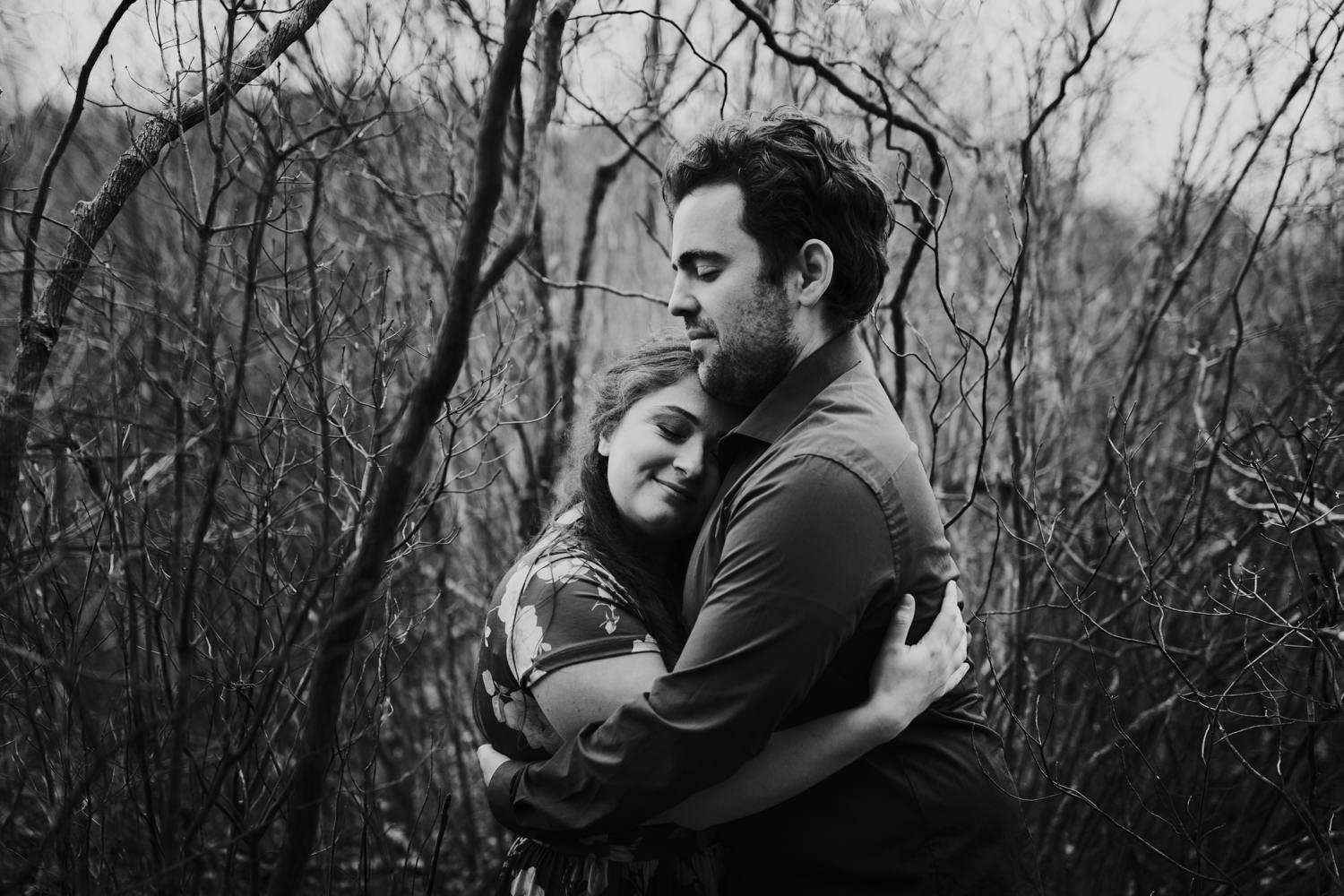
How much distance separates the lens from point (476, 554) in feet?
19.4

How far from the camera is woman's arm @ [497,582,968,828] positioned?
1.91 meters

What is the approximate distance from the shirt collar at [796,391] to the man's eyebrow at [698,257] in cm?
29

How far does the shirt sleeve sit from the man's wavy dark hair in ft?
1.99

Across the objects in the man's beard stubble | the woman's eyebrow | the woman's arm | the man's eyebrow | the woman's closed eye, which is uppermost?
the man's eyebrow

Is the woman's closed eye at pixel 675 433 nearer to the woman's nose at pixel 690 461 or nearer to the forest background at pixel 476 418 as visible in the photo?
the woman's nose at pixel 690 461

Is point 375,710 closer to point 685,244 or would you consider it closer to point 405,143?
point 685,244

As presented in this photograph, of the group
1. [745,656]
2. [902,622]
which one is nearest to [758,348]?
[902,622]

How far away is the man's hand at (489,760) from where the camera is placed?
210 centimetres

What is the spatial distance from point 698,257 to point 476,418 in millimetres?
2838

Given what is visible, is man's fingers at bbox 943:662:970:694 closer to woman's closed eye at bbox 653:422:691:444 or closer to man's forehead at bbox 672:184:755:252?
woman's closed eye at bbox 653:422:691:444

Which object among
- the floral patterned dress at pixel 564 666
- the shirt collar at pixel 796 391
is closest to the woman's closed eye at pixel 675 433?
the shirt collar at pixel 796 391

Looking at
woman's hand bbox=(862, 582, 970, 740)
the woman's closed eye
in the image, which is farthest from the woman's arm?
the woman's closed eye

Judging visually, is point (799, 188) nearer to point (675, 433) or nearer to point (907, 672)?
point (675, 433)

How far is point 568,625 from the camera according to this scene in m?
2.02
